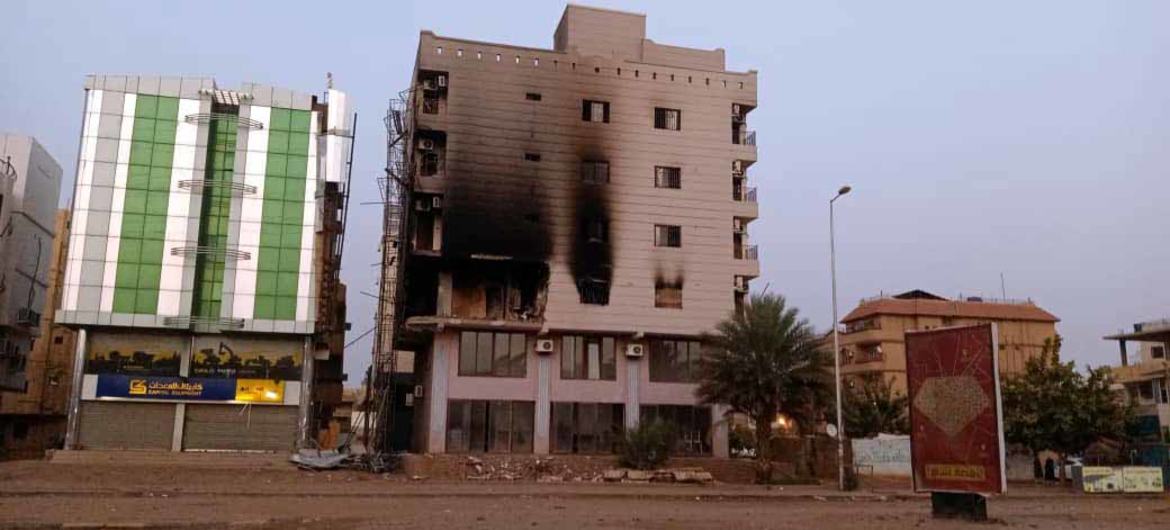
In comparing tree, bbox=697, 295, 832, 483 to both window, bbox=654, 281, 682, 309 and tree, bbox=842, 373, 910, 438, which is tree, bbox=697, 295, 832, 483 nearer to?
window, bbox=654, 281, 682, 309

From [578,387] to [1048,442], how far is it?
24227 millimetres

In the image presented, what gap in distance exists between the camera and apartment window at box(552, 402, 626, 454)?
46.4 metres

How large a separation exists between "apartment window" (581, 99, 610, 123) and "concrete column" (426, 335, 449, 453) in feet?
46.3

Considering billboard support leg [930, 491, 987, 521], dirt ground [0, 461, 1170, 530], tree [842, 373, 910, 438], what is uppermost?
tree [842, 373, 910, 438]

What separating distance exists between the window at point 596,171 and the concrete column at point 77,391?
2728cm

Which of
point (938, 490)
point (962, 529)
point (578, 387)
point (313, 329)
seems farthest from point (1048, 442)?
point (313, 329)

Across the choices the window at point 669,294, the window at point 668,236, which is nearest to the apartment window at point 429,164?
the window at point 668,236

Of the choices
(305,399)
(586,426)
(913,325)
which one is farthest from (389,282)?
(913,325)

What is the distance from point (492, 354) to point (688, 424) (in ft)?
35.9

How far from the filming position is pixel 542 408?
151 feet

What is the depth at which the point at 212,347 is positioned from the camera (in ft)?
161

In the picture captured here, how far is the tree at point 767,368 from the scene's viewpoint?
39.7m

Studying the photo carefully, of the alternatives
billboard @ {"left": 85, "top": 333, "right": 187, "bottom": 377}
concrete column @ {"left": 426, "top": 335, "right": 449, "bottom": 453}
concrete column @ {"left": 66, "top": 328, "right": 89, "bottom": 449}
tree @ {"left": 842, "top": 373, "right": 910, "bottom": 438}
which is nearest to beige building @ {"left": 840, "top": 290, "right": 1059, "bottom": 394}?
tree @ {"left": 842, "top": 373, "right": 910, "bottom": 438}

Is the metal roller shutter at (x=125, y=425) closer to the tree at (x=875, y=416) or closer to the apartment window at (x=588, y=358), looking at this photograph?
the apartment window at (x=588, y=358)
